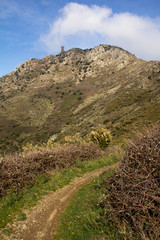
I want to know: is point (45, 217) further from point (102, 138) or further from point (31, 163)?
point (102, 138)

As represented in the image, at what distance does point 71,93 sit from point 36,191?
103263 millimetres

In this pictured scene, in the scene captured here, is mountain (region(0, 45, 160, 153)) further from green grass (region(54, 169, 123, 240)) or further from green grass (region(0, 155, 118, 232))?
green grass (region(54, 169, 123, 240))

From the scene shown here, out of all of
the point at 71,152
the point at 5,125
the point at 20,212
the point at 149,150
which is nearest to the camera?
the point at 149,150

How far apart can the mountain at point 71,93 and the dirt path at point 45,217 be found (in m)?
25.7

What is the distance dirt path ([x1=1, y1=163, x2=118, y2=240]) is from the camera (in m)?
5.17

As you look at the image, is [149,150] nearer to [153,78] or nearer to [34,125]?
[153,78]

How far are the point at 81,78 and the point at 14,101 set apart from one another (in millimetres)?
52096

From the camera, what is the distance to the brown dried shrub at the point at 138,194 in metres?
3.88

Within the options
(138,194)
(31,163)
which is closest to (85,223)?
(138,194)

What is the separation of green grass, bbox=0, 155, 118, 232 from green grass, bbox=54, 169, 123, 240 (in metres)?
1.68

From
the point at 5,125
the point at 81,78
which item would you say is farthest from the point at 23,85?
the point at 5,125

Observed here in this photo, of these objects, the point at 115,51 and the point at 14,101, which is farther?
the point at 115,51

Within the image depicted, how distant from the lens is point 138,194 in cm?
445

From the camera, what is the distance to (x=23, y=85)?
12406 centimetres
